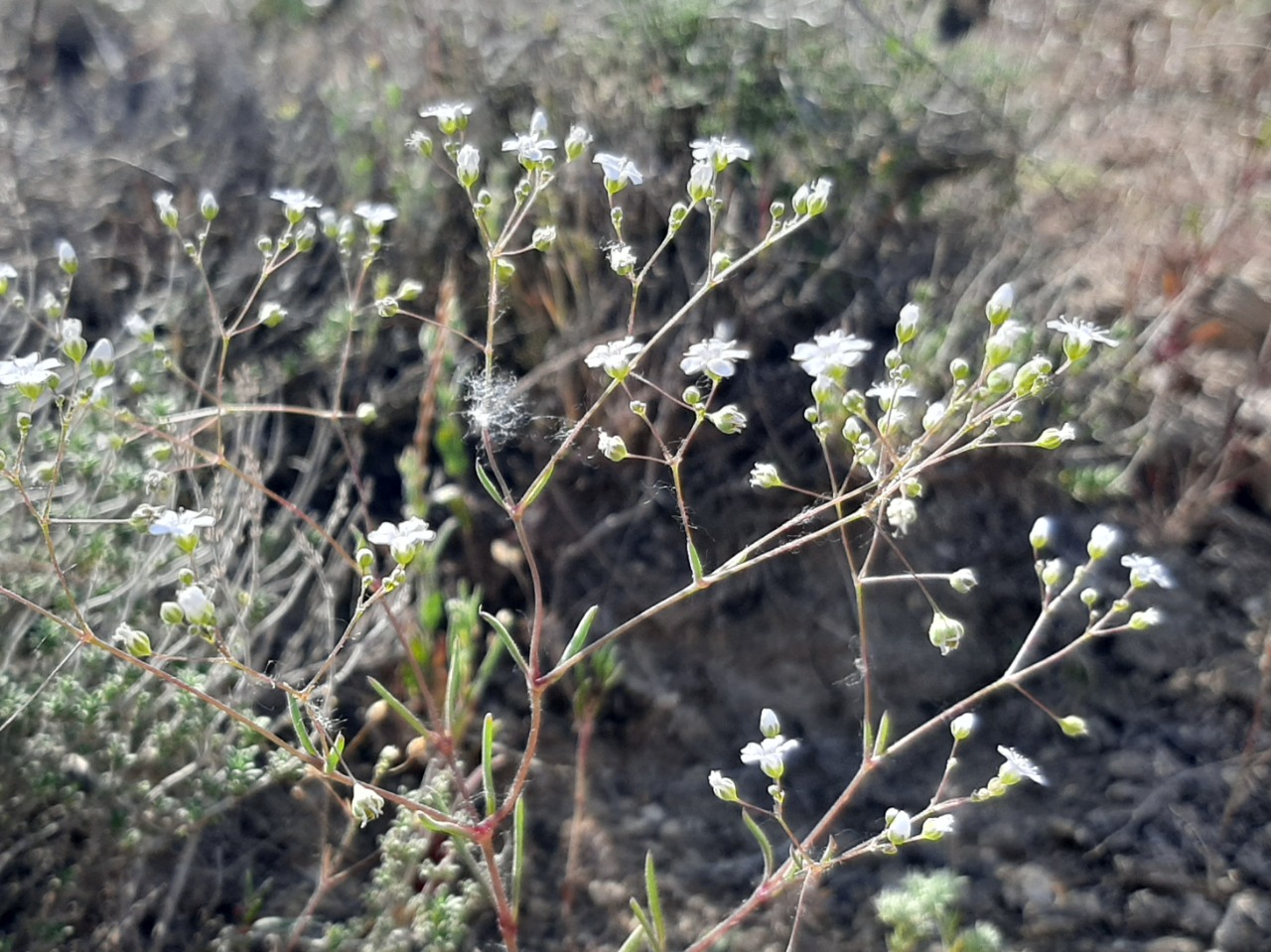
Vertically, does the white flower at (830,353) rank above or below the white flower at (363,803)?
above

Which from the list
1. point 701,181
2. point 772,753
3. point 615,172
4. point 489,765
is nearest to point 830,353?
point 701,181

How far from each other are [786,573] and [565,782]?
32.7 inches

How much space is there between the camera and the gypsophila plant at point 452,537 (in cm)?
144

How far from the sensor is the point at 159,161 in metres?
3.60

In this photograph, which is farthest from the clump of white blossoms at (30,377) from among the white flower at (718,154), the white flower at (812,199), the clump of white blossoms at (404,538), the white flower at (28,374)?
the white flower at (812,199)

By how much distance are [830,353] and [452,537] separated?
5.49 ft

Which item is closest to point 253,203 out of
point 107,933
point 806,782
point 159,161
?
point 159,161

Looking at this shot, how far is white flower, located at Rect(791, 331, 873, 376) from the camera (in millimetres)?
1349

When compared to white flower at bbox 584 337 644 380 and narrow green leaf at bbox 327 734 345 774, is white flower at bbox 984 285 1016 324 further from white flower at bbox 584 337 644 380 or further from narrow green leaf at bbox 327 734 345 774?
narrow green leaf at bbox 327 734 345 774

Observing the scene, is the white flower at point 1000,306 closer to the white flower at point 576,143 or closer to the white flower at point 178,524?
the white flower at point 576,143

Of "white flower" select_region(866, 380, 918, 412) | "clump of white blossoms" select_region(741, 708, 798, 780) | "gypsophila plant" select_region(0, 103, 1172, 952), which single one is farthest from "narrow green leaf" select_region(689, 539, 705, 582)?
"white flower" select_region(866, 380, 918, 412)

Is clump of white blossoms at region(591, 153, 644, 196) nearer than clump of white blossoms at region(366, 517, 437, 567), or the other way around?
clump of white blossoms at region(366, 517, 437, 567)

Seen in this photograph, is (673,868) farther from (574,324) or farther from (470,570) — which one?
(574,324)

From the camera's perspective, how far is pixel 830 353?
4.58ft
